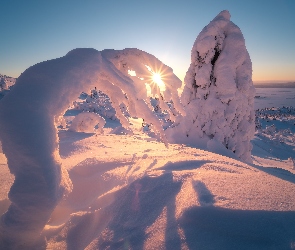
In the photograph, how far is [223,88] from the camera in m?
7.37

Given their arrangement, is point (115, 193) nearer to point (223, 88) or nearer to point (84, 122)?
point (84, 122)

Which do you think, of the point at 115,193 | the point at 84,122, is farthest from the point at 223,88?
the point at 115,193

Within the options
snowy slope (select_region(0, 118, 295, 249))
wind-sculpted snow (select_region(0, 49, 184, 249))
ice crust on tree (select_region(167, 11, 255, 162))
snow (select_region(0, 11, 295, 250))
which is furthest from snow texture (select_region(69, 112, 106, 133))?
wind-sculpted snow (select_region(0, 49, 184, 249))

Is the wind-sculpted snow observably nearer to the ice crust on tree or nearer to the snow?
the snow

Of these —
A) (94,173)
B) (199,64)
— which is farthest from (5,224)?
(199,64)

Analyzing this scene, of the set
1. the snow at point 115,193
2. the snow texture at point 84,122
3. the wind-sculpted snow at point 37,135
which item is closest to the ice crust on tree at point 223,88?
the snow texture at point 84,122

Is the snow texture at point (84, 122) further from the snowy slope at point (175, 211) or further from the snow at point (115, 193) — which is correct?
the snow at point (115, 193)

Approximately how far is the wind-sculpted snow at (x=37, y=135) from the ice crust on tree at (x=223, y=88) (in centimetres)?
619

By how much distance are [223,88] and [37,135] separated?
273 inches

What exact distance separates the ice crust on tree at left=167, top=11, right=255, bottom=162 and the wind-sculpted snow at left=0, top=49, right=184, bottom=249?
20.3ft

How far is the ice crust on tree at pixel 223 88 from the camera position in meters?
7.33

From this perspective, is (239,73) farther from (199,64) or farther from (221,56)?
(199,64)

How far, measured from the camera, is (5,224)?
1.60 m

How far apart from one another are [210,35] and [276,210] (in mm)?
7346
